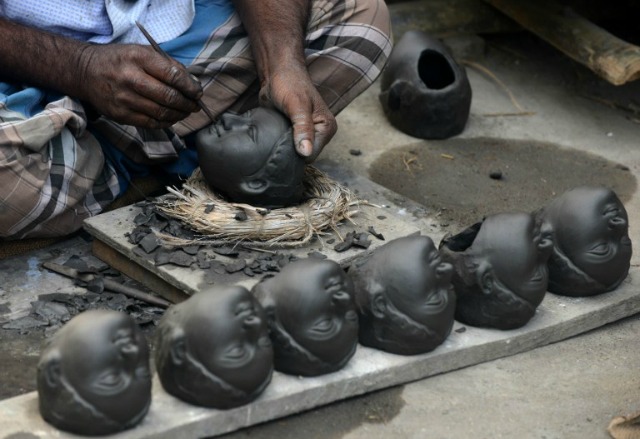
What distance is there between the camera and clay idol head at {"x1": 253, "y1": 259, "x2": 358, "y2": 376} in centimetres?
312

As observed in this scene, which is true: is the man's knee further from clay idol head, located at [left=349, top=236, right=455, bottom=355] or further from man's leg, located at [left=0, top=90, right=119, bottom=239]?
clay idol head, located at [left=349, top=236, right=455, bottom=355]

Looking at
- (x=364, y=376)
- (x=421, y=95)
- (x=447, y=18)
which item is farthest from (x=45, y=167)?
(x=447, y=18)

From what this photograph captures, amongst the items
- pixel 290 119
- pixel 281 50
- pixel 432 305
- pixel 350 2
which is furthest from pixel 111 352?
pixel 350 2

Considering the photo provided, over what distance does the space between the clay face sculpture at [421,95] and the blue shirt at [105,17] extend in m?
1.32

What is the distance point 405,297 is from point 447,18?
322 centimetres

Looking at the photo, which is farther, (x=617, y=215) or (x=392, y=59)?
(x=392, y=59)

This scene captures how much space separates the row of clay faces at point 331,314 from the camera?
2855mm

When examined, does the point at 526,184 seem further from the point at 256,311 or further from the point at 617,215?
the point at 256,311

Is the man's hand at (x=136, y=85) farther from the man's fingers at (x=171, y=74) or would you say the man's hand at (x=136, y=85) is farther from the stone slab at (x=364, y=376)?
the stone slab at (x=364, y=376)

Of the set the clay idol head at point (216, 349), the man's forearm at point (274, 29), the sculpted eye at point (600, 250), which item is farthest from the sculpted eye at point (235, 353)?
the man's forearm at point (274, 29)

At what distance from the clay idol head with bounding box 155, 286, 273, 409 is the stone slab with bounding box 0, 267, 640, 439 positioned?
0.22ft

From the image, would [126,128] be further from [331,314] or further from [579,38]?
[579,38]

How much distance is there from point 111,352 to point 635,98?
12.6 feet

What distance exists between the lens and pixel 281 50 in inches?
162
